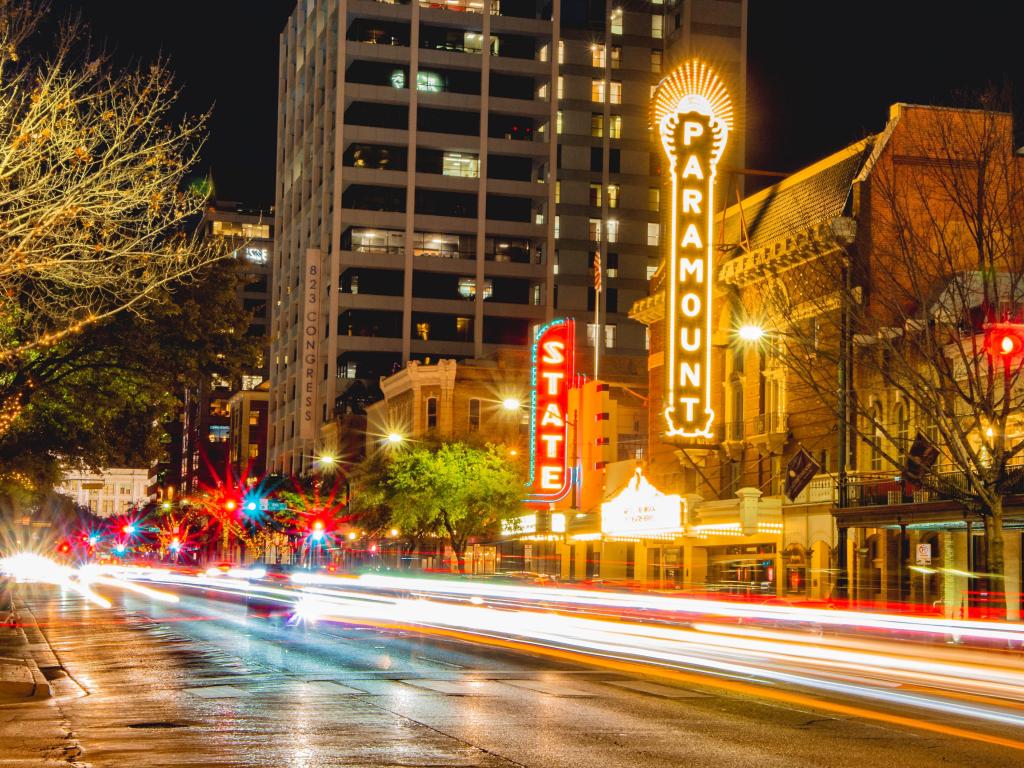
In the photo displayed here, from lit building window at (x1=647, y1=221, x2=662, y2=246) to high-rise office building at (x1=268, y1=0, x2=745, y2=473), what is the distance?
0.56 ft

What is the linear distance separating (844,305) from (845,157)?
1430 centimetres

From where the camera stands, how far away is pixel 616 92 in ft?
357

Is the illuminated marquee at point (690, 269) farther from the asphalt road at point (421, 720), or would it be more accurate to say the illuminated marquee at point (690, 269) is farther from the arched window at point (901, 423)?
the asphalt road at point (421, 720)

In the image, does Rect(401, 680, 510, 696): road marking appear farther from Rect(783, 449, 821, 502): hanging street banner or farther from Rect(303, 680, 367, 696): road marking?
→ Rect(783, 449, 821, 502): hanging street banner

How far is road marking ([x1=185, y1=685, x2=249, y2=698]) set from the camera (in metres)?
17.4

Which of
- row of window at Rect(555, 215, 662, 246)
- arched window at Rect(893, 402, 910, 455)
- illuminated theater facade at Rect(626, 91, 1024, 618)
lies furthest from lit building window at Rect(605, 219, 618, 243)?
arched window at Rect(893, 402, 910, 455)

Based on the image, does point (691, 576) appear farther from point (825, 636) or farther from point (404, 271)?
point (404, 271)

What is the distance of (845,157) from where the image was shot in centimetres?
4544

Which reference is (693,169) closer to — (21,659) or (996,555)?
(996,555)

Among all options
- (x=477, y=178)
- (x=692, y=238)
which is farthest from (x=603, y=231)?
(x=692, y=238)

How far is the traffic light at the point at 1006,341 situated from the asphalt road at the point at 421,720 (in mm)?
12729

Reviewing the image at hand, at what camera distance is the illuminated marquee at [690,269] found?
155 feet

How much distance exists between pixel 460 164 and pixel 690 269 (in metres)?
61.6

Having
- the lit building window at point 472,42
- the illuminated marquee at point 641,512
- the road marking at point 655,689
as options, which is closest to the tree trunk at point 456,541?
the illuminated marquee at point 641,512
